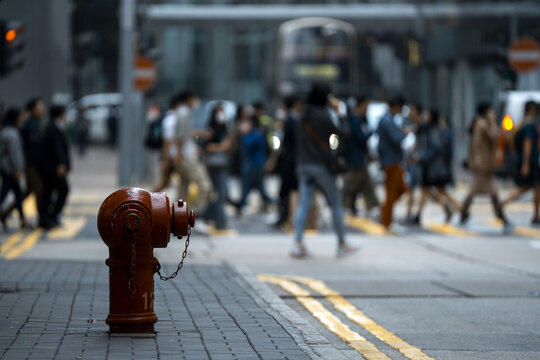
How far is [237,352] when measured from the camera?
631cm

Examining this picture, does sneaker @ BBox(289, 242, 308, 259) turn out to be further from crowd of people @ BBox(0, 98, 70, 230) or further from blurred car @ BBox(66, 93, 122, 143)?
blurred car @ BBox(66, 93, 122, 143)

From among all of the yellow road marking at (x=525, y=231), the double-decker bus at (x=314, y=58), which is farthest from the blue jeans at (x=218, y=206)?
the double-decker bus at (x=314, y=58)

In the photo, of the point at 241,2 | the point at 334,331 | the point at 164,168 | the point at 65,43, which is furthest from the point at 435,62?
the point at 334,331

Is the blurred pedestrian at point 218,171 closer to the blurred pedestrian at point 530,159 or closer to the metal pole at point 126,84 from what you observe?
the blurred pedestrian at point 530,159

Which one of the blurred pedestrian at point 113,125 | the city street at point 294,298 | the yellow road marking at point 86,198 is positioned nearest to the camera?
the city street at point 294,298

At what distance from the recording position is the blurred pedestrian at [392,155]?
15.7 meters

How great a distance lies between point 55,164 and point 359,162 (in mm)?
4202

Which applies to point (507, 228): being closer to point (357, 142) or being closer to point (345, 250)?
point (357, 142)

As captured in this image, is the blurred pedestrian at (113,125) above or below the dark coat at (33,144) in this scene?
below

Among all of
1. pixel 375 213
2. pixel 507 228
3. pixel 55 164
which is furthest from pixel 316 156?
pixel 375 213

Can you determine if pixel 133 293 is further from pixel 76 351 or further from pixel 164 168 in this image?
pixel 164 168

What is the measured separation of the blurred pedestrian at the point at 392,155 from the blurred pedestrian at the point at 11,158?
14.7 feet

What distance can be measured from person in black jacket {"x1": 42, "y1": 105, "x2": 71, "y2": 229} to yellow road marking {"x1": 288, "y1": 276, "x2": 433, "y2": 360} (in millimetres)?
6172

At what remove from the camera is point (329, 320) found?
8266mm
